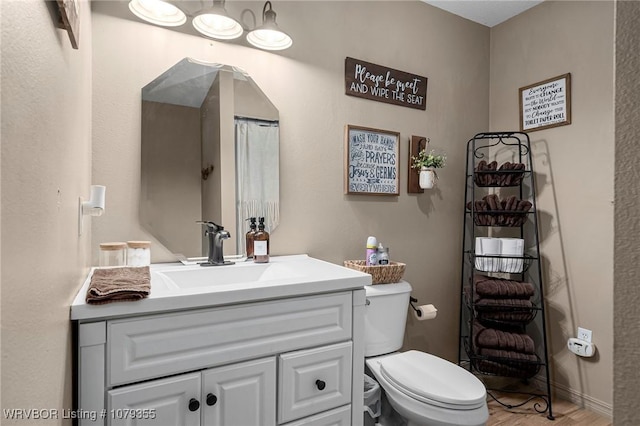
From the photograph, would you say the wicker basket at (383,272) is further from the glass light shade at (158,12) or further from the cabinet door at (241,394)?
the glass light shade at (158,12)

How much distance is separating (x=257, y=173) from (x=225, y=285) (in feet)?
2.57

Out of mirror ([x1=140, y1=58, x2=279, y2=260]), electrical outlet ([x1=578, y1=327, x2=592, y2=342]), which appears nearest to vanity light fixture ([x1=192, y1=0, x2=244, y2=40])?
mirror ([x1=140, y1=58, x2=279, y2=260])

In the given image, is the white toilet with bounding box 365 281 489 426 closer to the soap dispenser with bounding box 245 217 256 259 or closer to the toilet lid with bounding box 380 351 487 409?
the toilet lid with bounding box 380 351 487 409

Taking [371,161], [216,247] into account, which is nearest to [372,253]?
[371,161]

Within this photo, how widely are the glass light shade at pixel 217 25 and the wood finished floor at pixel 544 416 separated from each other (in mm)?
2449

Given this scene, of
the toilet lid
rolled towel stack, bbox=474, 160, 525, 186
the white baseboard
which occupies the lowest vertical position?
the white baseboard

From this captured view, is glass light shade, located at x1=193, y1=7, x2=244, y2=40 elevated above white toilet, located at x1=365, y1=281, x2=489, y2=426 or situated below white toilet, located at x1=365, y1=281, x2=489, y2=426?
above

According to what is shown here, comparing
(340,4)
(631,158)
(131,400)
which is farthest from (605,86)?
(131,400)

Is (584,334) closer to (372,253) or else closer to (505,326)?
(505,326)

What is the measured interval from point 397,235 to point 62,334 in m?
1.82

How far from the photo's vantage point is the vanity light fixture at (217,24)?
1.56 meters

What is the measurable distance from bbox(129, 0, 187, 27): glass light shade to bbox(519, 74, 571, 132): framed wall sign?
220 cm

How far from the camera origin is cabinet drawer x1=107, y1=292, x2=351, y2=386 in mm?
971

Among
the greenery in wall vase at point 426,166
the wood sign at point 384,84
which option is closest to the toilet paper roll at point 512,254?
the greenery in wall vase at point 426,166
